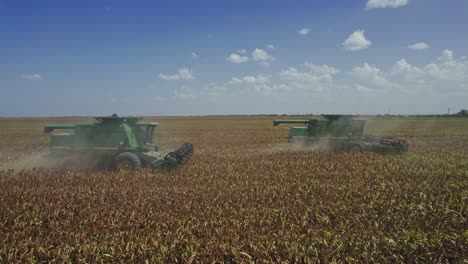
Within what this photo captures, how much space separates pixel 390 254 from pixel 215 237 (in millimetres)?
2476

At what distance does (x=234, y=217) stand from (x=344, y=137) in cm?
1115

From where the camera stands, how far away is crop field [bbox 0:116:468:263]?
404 centimetres

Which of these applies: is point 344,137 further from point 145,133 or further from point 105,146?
point 105,146

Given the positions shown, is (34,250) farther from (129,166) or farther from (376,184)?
(376,184)

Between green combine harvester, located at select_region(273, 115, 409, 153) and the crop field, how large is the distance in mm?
4514

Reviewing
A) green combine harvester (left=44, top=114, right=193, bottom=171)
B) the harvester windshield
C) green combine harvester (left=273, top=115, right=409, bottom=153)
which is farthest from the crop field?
green combine harvester (left=273, top=115, right=409, bottom=153)

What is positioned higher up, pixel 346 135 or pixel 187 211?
pixel 346 135

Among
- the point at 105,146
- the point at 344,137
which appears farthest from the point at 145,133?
the point at 344,137

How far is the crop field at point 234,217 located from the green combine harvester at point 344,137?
14.8ft

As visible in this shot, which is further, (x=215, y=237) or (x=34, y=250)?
(x=215, y=237)

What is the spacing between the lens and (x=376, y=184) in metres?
7.72

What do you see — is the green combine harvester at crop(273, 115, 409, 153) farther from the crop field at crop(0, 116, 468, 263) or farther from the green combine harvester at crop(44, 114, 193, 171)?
the green combine harvester at crop(44, 114, 193, 171)

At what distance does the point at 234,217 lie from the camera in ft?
17.4

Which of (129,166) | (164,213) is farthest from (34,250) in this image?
(129,166)
